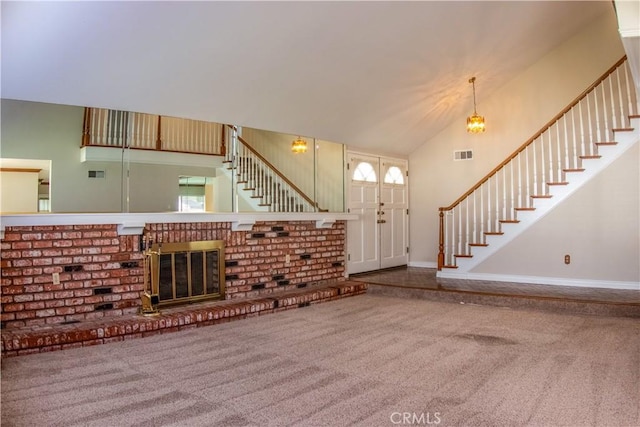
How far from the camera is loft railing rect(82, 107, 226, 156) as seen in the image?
447cm

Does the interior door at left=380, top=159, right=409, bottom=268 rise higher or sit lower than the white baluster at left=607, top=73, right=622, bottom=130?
lower

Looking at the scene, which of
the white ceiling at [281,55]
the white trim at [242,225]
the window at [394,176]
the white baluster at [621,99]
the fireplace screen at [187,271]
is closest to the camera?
the white ceiling at [281,55]

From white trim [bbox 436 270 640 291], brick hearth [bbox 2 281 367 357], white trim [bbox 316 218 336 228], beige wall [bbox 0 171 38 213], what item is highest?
beige wall [bbox 0 171 38 213]

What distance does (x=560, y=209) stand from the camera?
21.0 feet

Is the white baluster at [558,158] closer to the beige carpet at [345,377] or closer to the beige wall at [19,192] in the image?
the beige carpet at [345,377]

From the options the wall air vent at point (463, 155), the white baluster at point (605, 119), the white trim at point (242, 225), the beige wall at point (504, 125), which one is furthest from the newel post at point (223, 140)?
the white baluster at point (605, 119)

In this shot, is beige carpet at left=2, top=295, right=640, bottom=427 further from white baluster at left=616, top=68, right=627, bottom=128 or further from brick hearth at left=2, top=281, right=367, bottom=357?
white baluster at left=616, top=68, right=627, bottom=128

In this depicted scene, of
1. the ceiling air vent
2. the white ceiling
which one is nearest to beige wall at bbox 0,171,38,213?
the ceiling air vent

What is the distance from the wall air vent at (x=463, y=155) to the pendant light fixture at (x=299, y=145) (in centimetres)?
313

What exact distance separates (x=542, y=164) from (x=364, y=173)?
2769mm

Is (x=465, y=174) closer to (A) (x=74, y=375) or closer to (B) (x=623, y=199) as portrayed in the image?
(B) (x=623, y=199)

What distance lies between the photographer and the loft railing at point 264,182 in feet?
18.4

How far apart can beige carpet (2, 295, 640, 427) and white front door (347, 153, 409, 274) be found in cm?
272

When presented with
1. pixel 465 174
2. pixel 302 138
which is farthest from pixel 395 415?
pixel 465 174
